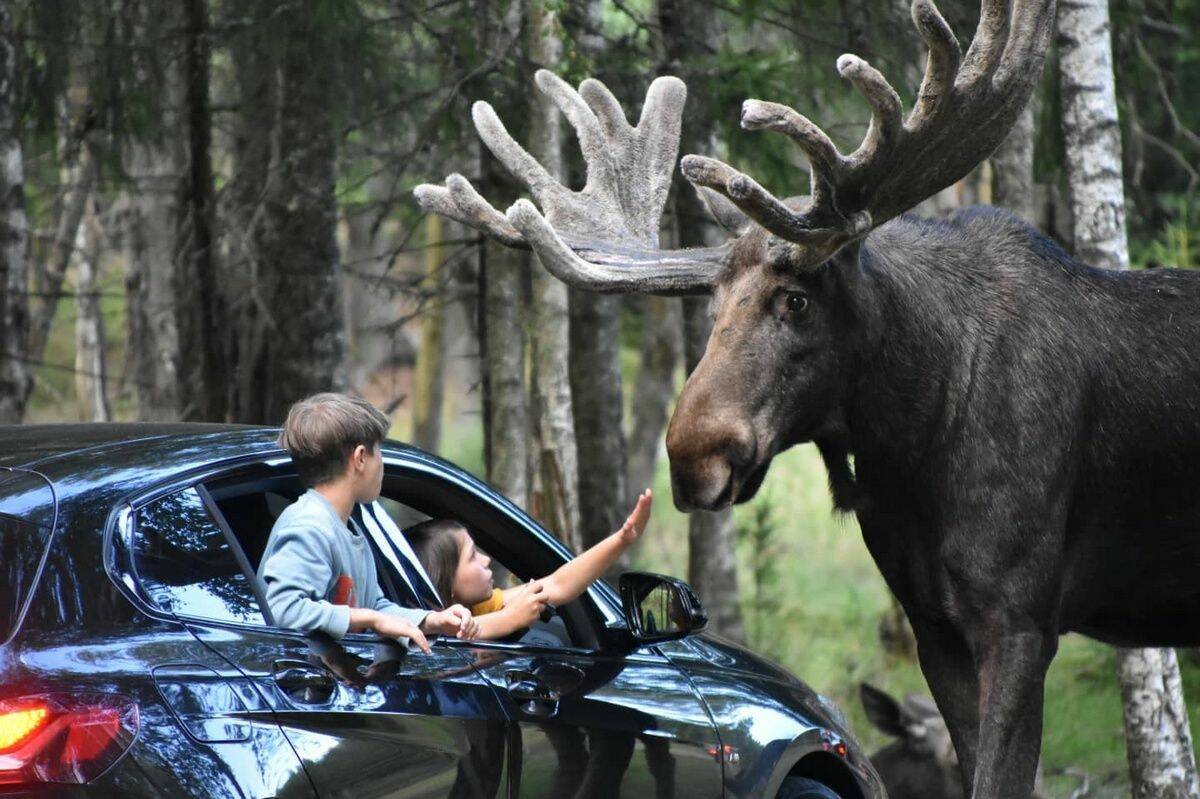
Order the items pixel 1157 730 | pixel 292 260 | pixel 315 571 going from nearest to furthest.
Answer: pixel 315 571 < pixel 1157 730 < pixel 292 260

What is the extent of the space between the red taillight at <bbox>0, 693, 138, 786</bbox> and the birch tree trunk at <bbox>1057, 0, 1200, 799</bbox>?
18.7 feet

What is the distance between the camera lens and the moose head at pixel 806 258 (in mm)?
4977

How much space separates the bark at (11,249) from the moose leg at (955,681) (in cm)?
610

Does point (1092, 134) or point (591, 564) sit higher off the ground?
point (1092, 134)

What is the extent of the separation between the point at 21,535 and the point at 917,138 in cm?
321

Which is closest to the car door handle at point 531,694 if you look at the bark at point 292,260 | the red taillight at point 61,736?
the red taillight at point 61,736

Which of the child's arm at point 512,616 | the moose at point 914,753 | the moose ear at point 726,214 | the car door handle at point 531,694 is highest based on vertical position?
the moose ear at point 726,214

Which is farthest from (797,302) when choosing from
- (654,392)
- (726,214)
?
(654,392)

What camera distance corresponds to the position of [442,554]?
4988 millimetres

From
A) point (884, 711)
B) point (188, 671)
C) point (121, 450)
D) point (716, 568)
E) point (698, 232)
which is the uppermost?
point (698, 232)

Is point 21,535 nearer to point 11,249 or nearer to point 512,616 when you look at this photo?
point 512,616

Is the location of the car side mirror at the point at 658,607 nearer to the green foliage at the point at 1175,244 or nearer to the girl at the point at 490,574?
the girl at the point at 490,574

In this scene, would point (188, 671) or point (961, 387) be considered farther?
point (961, 387)

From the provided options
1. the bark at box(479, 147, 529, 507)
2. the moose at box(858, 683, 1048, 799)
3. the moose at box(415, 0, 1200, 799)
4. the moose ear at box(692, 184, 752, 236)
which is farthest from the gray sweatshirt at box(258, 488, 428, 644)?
the bark at box(479, 147, 529, 507)
